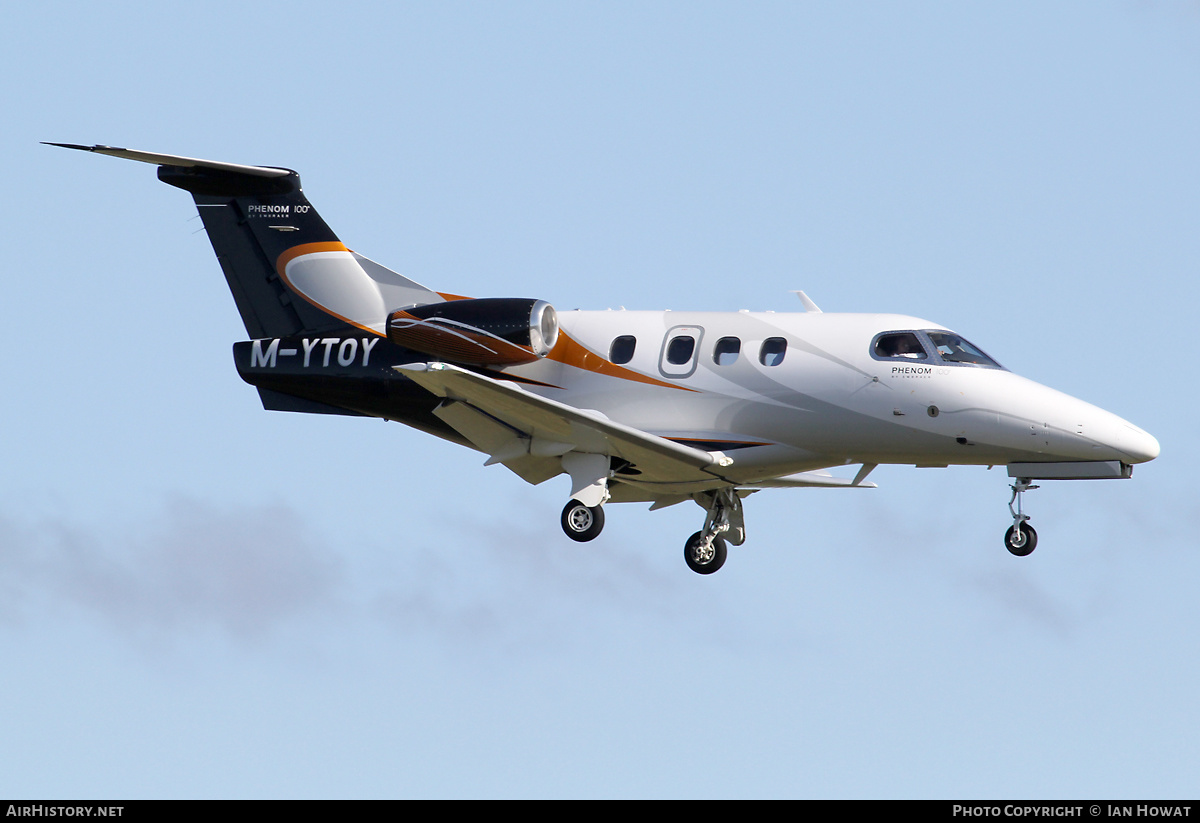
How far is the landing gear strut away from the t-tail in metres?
5.87

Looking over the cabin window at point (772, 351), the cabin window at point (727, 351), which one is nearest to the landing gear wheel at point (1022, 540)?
the cabin window at point (772, 351)

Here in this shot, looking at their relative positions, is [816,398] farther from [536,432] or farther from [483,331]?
[483,331]

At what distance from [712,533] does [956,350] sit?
572 cm

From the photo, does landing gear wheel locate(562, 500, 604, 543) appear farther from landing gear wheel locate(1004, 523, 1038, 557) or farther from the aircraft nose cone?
the aircraft nose cone

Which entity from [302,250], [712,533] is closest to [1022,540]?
[712,533]

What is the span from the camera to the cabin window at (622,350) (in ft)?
96.6

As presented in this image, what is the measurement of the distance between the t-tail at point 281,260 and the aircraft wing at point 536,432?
2.81 meters

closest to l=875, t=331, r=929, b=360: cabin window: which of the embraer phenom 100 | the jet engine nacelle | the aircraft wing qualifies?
the embraer phenom 100

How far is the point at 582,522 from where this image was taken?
93.6 ft

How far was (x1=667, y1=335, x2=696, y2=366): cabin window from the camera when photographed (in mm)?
29172

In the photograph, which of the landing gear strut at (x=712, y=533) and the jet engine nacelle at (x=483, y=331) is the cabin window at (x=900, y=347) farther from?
the jet engine nacelle at (x=483, y=331)
